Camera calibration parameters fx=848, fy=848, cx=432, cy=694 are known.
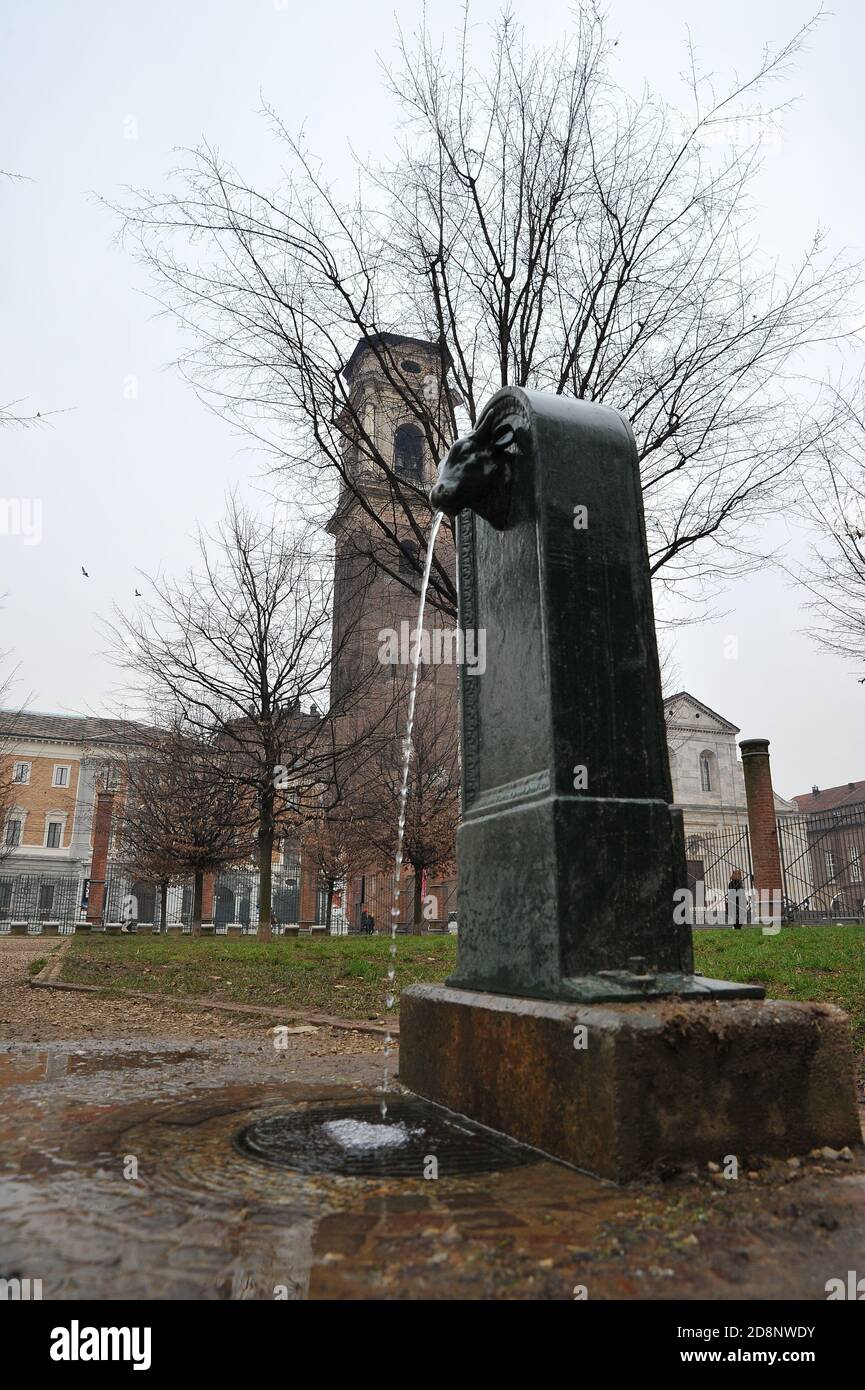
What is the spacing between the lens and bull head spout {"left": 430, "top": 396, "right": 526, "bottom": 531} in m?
3.51

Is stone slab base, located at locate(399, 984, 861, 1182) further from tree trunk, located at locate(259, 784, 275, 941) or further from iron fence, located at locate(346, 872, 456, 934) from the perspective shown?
iron fence, located at locate(346, 872, 456, 934)

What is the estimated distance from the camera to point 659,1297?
1604 millimetres

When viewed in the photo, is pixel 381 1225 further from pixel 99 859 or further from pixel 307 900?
pixel 307 900

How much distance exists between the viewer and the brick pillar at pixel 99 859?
99.2ft

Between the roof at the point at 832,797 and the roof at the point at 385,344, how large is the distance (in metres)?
56.0

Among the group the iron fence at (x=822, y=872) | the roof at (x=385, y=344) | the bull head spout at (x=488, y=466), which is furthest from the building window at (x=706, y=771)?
the bull head spout at (x=488, y=466)

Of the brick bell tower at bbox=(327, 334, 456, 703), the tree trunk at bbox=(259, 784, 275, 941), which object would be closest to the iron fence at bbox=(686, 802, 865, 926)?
the tree trunk at bbox=(259, 784, 275, 941)

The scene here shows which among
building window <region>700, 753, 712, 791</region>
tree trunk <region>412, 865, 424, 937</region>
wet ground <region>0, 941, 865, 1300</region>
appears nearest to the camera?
wet ground <region>0, 941, 865, 1300</region>

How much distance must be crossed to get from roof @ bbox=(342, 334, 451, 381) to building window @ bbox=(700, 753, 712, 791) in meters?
38.4

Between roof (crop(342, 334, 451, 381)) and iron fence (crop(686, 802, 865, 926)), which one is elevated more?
roof (crop(342, 334, 451, 381))

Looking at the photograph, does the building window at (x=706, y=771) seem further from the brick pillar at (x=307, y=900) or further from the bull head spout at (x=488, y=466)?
the bull head spout at (x=488, y=466)

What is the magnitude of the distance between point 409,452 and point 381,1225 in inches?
467

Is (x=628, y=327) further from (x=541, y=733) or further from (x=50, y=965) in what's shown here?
(x=50, y=965)
